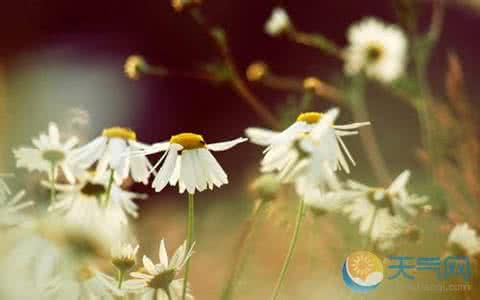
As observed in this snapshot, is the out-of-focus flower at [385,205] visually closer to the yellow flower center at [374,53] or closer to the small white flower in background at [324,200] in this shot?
the small white flower in background at [324,200]

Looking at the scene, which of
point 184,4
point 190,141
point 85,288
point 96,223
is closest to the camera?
point 96,223

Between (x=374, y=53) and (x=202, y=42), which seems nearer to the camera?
(x=374, y=53)

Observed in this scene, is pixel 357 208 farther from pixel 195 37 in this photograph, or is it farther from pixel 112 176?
pixel 195 37

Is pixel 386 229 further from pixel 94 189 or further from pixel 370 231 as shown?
pixel 94 189

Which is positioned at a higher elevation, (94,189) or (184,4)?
(184,4)

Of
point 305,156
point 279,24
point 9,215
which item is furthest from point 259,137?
point 279,24

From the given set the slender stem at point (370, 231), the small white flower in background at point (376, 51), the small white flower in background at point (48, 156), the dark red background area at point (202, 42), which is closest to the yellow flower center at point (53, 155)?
the small white flower in background at point (48, 156)

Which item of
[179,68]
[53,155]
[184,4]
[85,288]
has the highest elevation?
[179,68]
